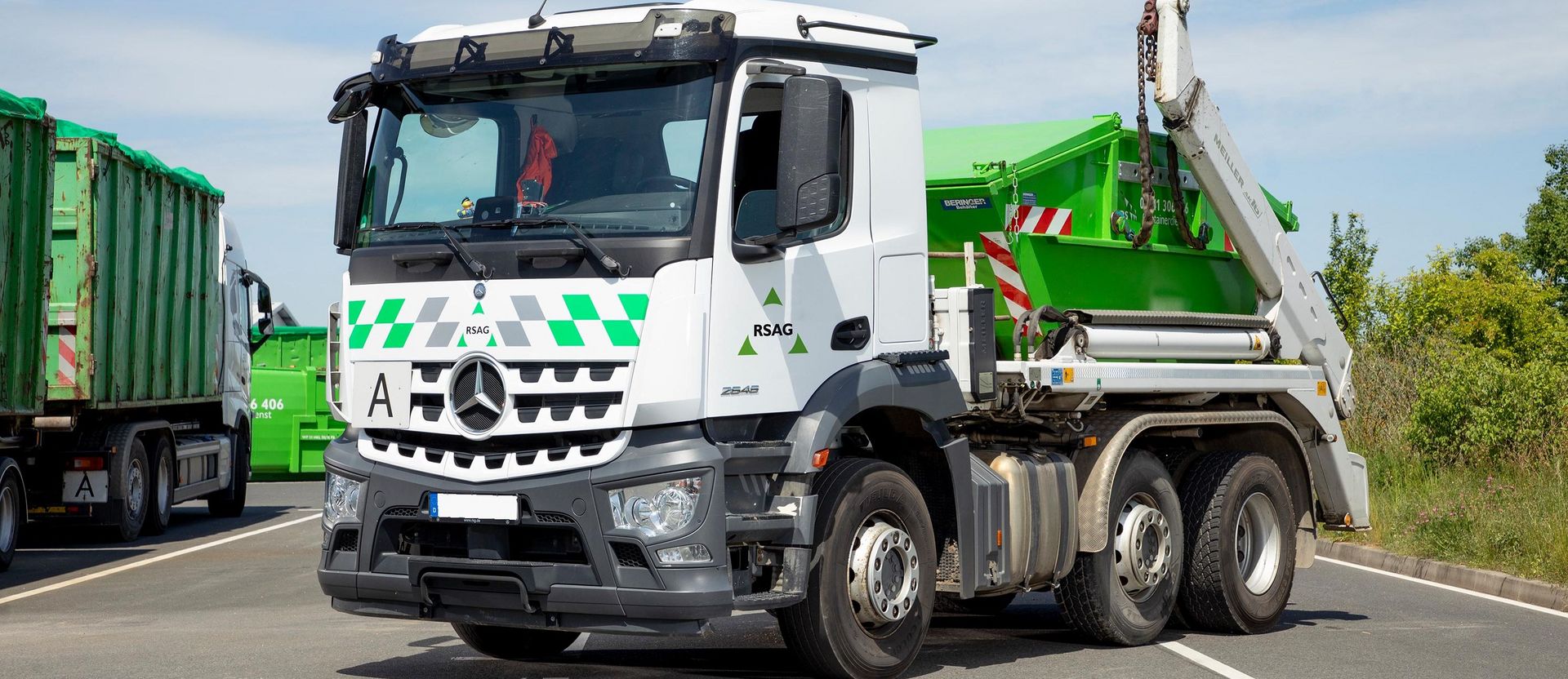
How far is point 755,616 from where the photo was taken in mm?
10117

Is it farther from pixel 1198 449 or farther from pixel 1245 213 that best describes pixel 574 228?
pixel 1245 213

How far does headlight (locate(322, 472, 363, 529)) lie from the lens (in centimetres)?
685

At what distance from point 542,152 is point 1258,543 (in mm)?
5502

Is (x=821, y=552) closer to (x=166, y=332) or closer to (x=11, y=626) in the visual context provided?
(x=11, y=626)

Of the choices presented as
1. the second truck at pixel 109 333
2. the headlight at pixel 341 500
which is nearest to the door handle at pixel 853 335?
the headlight at pixel 341 500

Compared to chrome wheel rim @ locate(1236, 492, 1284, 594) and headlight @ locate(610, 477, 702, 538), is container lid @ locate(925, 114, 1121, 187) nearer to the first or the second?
chrome wheel rim @ locate(1236, 492, 1284, 594)

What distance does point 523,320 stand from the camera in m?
6.45

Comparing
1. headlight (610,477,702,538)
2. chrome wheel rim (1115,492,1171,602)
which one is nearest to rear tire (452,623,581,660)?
headlight (610,477,702,538)

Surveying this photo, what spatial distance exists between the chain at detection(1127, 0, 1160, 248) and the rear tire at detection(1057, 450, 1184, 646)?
1359 millimetres

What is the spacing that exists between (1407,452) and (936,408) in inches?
495

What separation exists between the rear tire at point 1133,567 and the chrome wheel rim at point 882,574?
1.76 metres

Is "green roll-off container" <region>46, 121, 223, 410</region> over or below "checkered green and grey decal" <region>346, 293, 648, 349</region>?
over

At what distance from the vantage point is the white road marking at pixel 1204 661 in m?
8.00

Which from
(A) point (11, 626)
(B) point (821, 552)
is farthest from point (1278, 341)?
(A) point (11, 626)
